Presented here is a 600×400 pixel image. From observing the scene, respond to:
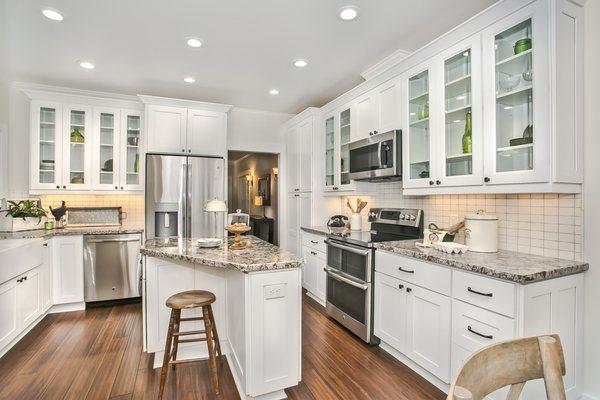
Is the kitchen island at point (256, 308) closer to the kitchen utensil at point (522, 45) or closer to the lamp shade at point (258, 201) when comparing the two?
the kitchen utensil at point (522, 45)

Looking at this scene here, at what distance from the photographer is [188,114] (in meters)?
4.05

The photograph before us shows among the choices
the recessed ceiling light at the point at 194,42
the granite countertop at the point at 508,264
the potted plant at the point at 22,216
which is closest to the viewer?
the granite countertop at the point at 508,264

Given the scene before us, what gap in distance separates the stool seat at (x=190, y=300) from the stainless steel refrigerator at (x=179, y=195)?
1.79m

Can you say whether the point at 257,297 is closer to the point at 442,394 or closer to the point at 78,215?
the point at 442,394

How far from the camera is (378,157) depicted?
298 cm

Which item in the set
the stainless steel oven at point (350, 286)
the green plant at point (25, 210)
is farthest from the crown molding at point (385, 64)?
the green plant at point (25, 210)

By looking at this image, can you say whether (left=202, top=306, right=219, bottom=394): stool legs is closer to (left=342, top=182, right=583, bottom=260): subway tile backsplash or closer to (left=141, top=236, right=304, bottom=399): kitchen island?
(left=141, top=236, right=304, bottom=399): kitchen island

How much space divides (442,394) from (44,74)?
16.4ft

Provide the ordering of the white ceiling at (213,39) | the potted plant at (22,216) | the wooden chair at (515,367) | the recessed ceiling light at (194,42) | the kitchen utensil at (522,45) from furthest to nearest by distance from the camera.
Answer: the potted plant at (22,216)
the recessed ceiling light at (194,42)
the white ceiling at (213,39)
the kitchen utensil at (522,45)
the wooden chair at (515,367)

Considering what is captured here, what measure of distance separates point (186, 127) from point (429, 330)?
363cm

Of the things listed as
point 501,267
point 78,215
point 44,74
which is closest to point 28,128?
point 44,74

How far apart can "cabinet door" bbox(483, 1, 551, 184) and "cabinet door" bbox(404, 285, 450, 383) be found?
0.91 m

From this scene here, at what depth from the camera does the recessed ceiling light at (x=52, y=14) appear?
2282 millimetres

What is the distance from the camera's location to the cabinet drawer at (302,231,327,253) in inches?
140
